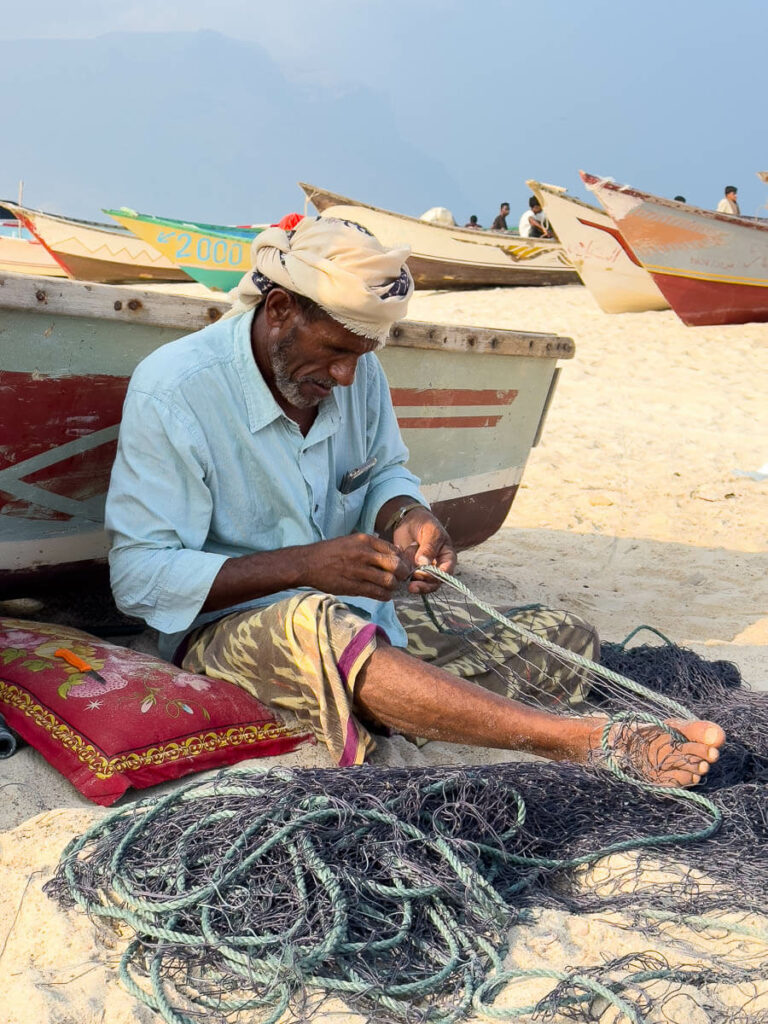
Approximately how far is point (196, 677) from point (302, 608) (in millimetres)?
429

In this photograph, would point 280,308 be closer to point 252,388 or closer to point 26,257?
point 252,388

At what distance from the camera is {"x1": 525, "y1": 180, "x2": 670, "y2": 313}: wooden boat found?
1448 cm

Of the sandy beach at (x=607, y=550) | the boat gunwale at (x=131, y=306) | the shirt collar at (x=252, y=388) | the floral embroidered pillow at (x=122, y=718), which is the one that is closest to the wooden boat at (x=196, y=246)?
the sandy beach at (x=607, y=550)

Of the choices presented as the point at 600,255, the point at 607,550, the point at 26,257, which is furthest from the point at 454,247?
the point at 607,550

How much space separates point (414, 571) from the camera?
8.78ft

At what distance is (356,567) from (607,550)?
12.0 feet

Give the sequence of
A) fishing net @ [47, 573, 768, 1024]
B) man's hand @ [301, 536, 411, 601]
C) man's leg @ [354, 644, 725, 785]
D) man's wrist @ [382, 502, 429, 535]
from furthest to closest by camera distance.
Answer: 1. man's wrist @ [382, 502, 429, 535]
2. man's hand @ [301, 536, 411, 601]
3. man's leg @ [354, 644, 725, 785]
4. fishing net @ [47, 573, 768, 1024]

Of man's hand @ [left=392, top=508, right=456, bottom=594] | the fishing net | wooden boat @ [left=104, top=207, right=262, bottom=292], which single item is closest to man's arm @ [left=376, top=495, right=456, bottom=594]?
man's hand @ [left=392, top=508, right=456, bottom=594]

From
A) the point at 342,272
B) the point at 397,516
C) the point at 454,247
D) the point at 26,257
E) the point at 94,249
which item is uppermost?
the point at 454,247

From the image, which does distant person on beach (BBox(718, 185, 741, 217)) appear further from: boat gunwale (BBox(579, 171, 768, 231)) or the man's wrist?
the man's wrist

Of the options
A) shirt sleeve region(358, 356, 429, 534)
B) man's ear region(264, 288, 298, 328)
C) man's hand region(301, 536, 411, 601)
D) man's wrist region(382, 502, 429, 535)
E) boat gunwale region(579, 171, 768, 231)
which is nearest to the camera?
man's hand region(301, 536, 411, 601)

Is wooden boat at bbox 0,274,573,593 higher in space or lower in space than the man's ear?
lower

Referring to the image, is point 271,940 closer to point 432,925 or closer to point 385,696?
point 432,925

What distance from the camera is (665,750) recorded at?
2230 millimetres
